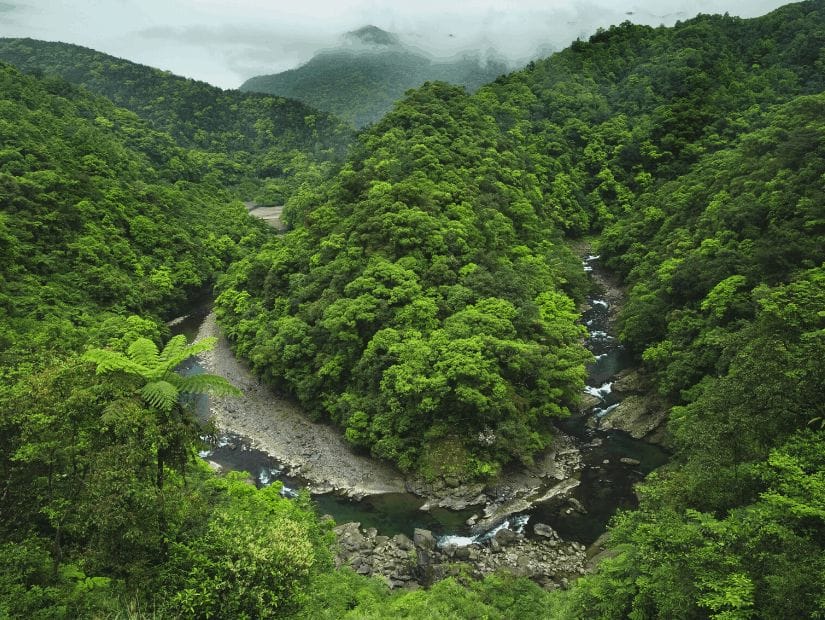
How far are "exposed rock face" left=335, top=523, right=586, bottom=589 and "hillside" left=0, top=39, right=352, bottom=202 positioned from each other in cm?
8390

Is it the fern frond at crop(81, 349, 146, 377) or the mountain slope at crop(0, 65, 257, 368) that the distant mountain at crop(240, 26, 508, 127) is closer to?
the mountain slope at crop(0, 65, 257, 368)

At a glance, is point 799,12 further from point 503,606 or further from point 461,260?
point 503,606

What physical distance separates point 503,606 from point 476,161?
45.2m

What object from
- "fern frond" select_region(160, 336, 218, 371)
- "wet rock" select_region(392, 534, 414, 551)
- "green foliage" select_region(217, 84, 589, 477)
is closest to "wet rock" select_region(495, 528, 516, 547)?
"green foliage" select_region(217, 84, 589, 477)

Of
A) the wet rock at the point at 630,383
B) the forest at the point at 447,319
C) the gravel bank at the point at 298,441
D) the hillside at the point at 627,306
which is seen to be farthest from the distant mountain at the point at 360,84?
the wet rock at the point at 630,383

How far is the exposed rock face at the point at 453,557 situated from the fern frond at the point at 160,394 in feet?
48.0

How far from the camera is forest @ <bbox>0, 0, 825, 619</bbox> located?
37.3 ft

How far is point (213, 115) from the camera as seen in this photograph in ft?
367

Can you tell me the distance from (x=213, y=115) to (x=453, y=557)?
114211 millimetres

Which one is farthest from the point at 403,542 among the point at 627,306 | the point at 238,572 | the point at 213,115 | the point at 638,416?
the point at 213,115

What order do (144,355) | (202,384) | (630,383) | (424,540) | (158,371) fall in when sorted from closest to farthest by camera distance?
(158,371) < (202,384) < (144,355) < (424,540) < (630,383)

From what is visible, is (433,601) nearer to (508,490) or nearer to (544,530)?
(544,530)

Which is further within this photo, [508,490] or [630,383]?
[630,383]

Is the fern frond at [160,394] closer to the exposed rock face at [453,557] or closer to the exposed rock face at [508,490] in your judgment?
the exposed rock face at [453,557]
